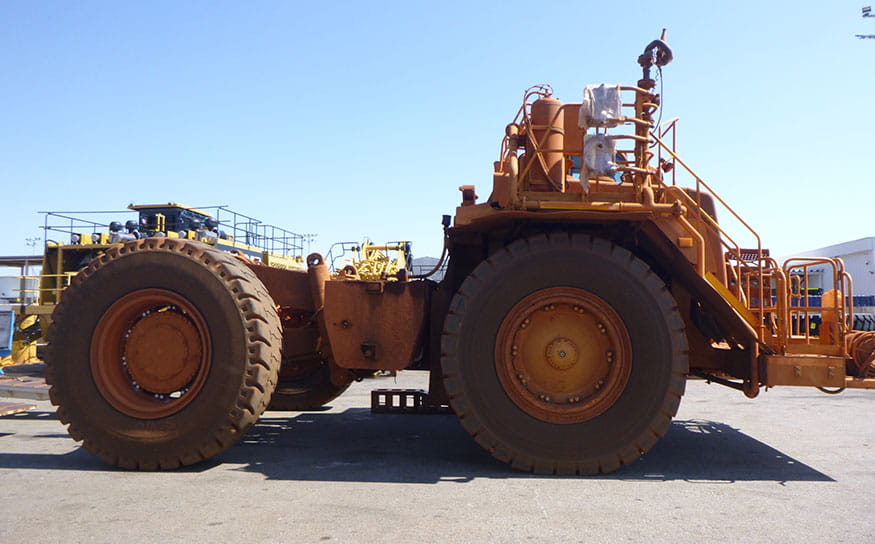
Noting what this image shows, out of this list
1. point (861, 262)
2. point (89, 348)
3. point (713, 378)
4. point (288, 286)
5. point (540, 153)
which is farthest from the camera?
point (861, 262)

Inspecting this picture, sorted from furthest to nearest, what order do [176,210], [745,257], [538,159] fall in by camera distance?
[176,210] → [745,257] → [538,159]

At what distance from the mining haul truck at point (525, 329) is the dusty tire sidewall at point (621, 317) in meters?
0.01

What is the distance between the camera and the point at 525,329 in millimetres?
5609

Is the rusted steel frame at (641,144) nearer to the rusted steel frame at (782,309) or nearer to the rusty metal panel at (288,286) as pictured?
the rusted steel frame at (782,309)

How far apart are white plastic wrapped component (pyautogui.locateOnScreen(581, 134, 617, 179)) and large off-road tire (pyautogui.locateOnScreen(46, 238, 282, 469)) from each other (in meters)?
3.38

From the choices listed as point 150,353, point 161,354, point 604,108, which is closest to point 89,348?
point 150,353

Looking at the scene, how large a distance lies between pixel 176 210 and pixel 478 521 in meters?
21.1

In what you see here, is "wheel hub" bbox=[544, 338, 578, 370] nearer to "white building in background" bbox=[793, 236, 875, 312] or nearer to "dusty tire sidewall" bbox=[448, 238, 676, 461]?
"dusty tire sidewall" bbox=[448, 238, 676, 461]

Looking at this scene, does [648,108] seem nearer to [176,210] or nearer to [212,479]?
[212,479]

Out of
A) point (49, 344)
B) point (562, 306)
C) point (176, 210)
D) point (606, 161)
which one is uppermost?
point (176, 210)

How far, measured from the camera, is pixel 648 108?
19.9ft

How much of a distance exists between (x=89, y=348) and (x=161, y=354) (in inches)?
27.2

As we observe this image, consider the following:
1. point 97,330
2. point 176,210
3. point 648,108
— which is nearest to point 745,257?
point 648,108

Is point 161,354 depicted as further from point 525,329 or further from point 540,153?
point 540,153
